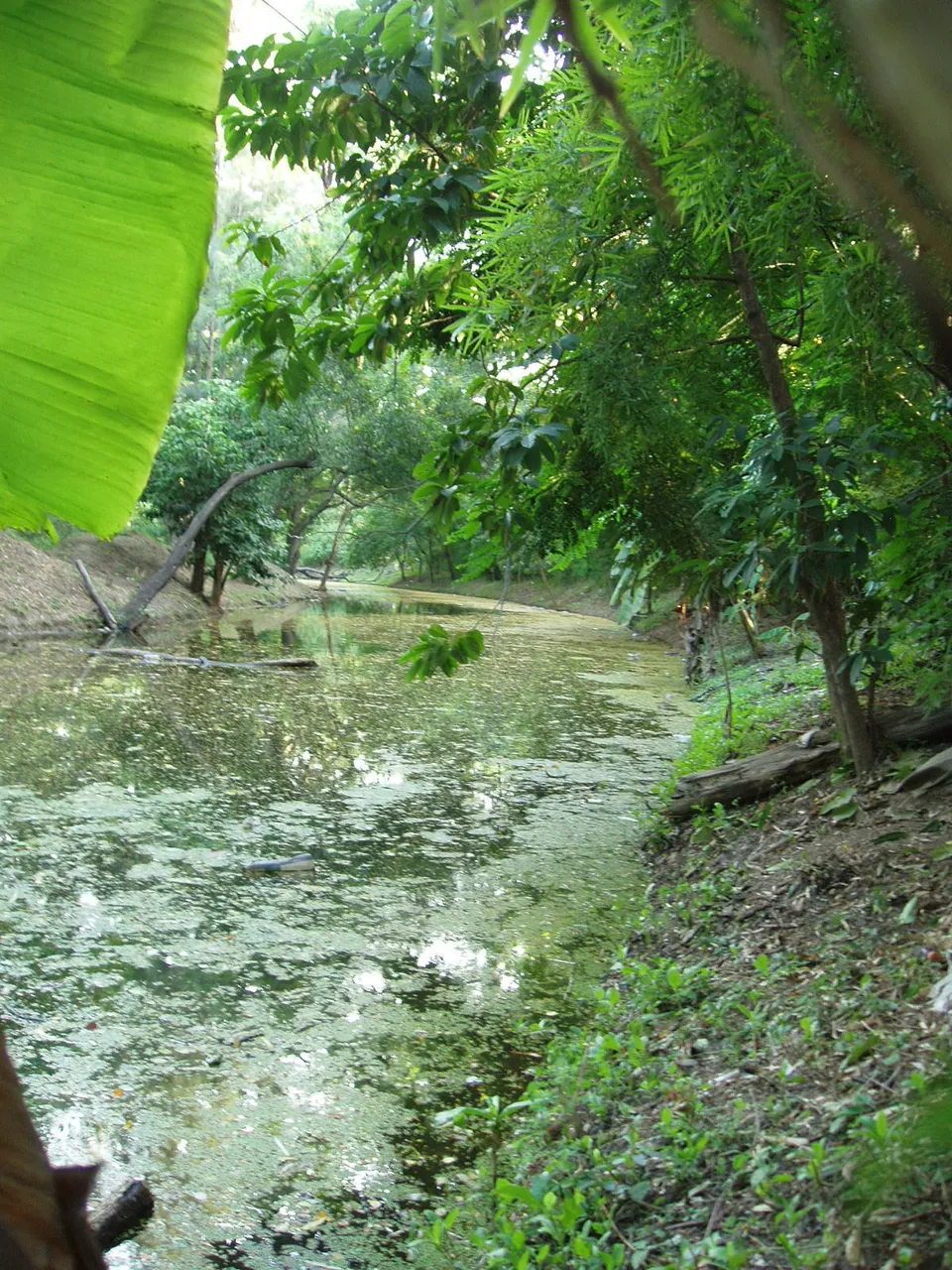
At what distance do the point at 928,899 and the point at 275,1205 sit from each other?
6.54 feet

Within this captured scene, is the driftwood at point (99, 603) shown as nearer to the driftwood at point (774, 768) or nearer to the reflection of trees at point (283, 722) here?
the reflection of trees at point (283, 722)

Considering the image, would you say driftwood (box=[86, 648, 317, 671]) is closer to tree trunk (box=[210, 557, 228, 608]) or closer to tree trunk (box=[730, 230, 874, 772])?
tree trunk (box=[210, 557, 228, 608])

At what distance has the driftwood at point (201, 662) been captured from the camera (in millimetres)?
12025

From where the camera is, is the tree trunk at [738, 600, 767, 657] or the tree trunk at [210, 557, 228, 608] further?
the tree trunk at [210, 557, 228, 608]

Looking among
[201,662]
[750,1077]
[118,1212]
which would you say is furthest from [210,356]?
[118,1212]

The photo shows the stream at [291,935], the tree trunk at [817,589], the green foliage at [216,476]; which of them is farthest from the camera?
the green foliage at [216,476]

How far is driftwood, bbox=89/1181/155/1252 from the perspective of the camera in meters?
1.90

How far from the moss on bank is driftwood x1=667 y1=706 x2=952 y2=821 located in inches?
8.6

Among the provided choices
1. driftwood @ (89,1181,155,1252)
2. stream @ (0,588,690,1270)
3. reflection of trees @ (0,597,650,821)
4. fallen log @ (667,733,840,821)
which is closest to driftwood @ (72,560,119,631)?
reflection of trees @ (0,597,650,821)

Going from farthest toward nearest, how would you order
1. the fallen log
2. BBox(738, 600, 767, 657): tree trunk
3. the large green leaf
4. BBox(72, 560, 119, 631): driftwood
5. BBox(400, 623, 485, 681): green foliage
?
BBox(72, 560, 119, 631): driftwood
BBox(738, 600, 767, 657): tree trunk
the fallen log
BBox(400, 623, 485, 681): green foliage
the large green leaf

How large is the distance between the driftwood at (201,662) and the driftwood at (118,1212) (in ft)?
33.2

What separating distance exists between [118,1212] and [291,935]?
8.02 feet

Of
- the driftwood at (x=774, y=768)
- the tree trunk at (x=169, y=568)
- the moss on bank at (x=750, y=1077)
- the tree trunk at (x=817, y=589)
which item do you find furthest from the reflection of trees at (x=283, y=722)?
the moss on bank at (x=750, y=1077)

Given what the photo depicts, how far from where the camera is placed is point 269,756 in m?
7.75
